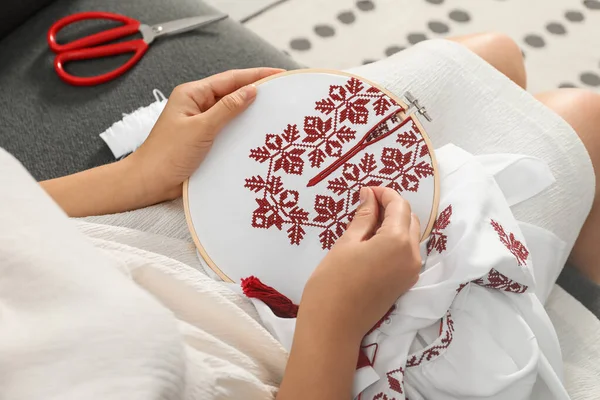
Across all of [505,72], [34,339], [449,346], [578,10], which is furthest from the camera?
[578,10]

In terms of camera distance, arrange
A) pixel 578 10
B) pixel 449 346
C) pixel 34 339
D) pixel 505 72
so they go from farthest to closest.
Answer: pixel 578 10 → pixel 505 72 → pixel 449 346 → pixel 34 339

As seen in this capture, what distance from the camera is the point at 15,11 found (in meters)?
0.84

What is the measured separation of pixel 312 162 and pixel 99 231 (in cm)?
23

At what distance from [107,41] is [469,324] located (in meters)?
0.65

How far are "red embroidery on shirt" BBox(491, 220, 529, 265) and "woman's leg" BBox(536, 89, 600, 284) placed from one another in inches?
8.6

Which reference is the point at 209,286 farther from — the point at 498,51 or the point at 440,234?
the point at 498,51

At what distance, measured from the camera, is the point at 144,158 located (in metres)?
0.65

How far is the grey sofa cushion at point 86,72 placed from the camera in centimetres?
78

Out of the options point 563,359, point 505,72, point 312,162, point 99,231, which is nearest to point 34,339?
point 99,231

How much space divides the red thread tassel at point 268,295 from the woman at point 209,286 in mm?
44

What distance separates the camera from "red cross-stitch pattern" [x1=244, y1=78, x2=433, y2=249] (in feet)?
2.04

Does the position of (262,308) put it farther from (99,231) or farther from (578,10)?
(578,10)

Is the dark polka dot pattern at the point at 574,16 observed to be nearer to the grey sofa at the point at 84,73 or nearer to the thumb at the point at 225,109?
the grey sofa at the point at 84,73

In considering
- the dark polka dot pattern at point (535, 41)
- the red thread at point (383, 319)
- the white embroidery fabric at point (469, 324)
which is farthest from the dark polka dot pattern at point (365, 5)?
the red thread at point (383, 319)
